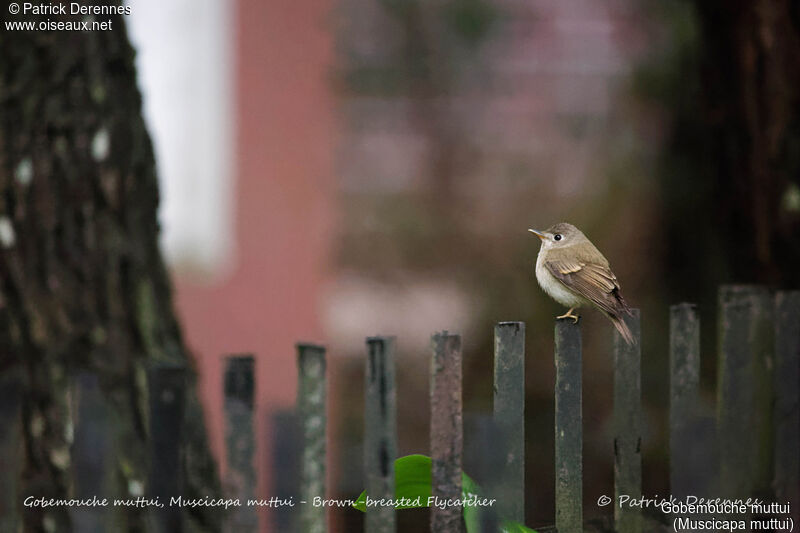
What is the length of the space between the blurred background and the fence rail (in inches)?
77.3

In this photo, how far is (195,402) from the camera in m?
2.99

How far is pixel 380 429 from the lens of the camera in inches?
110

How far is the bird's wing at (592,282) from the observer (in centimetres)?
335

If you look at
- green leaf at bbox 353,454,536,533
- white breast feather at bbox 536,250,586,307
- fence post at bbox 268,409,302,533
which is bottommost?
green leaf at bbox 353,454,536,533

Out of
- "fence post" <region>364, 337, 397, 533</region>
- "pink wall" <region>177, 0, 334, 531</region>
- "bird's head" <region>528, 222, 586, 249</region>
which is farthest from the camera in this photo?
"pink wall" <region>177, 0, 334, 531</region>

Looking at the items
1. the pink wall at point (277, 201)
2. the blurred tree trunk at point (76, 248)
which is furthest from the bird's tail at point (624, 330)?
the pink wall at point (277, 201)

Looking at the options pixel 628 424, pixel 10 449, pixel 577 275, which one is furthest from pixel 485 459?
pixel 10 449

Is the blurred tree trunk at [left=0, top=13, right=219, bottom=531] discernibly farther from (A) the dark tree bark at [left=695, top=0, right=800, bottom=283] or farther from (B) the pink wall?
(A) the dark tree bark at [left=695, top=0, right=800, bottom=283]

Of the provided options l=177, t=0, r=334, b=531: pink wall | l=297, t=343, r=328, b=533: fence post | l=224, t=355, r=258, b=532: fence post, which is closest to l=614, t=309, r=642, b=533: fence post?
l=297, t=343, r=328, b=533: fence post

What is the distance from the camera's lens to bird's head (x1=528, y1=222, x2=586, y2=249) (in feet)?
12.1

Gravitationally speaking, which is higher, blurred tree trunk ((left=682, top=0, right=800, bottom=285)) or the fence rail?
blurred tree trunk ((left=682, top=0, right=800, bottom=285))

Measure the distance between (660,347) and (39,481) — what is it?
370 centimetres
